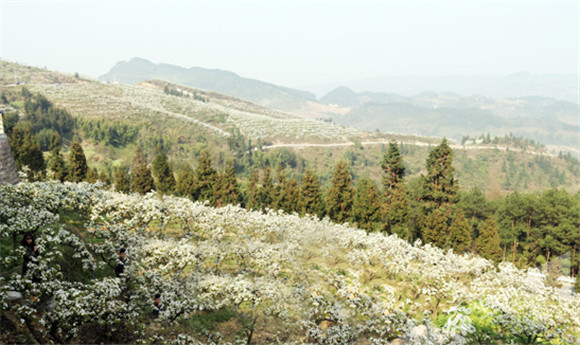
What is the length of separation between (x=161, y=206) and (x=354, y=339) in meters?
18.0

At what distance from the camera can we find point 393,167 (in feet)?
192

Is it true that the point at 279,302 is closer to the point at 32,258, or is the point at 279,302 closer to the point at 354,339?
the point at 354,339

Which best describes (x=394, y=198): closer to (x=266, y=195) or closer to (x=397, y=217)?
(x=397, y=217)

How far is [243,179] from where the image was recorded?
14825 cm

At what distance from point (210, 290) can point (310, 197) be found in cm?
3948

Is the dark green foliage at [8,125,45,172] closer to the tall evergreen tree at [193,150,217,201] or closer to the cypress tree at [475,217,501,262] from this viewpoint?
the tall evergreen tree at [193,150,217,201]

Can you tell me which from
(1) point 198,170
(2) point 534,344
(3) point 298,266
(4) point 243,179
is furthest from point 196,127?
(2) point 534,344

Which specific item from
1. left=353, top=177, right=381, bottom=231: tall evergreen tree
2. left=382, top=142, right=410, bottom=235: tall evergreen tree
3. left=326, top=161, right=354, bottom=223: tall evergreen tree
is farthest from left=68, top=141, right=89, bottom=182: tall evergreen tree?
left=382, top=142, right=410, bottom=235: tall evergreen tree

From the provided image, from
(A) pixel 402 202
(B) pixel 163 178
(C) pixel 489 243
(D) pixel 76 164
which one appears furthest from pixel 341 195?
(D) pixel 76 164

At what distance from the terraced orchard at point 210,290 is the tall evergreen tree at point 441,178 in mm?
23070

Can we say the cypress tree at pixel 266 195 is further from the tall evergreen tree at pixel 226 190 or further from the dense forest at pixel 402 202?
the tall evergreen tree at pixel 226 190

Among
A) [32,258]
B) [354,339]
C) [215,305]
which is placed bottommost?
[354,339]

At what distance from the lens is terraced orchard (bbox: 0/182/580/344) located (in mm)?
15047

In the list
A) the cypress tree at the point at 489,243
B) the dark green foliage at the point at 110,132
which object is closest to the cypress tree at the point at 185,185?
the cypress tree at the point at 489,243
